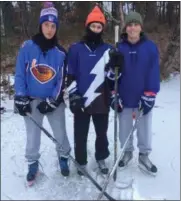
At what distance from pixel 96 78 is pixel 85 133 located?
580mm

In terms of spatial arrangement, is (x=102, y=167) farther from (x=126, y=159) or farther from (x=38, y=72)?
(x=38, y=72)

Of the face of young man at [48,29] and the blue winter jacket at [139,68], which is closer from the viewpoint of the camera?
the face of young man at [48,29]

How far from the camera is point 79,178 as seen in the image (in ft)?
11.2

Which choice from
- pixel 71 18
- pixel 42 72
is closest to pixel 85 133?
pixel 42 72

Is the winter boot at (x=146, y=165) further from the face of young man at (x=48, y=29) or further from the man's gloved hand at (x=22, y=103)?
the face of young man at (x=48, y=29)

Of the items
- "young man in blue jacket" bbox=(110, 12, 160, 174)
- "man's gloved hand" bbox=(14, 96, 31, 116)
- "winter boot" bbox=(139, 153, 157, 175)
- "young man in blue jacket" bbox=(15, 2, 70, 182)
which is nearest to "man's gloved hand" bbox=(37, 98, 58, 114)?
"young man in blue jacket" bbox=(15, 2, 70, 182)

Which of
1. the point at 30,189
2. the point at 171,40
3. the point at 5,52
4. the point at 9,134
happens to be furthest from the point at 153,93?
the point at 5,52

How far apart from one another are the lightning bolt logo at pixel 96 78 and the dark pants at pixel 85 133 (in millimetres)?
171

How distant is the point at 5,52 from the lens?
302 inches

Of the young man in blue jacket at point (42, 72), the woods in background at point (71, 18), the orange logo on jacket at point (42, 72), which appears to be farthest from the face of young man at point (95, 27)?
the woods in background at point (71, 18)

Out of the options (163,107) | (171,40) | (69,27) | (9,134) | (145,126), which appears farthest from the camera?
(69,27)

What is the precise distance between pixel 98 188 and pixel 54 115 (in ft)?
2.69

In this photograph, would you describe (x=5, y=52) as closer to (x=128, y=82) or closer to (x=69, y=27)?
(x=69, y=27)

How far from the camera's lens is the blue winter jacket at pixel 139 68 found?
3123 mm
